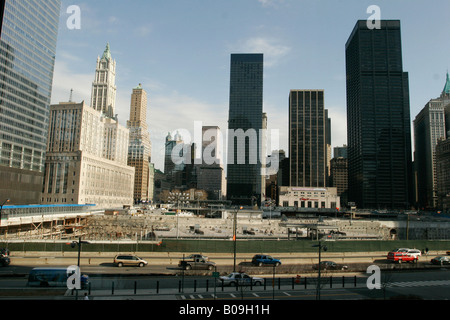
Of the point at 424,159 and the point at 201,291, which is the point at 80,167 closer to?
the point at 201,291

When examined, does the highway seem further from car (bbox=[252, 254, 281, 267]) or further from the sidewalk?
car (bbox=[252, 254, 281, 267])

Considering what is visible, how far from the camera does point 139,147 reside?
17412 cm

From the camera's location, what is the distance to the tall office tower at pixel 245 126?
6309 inches

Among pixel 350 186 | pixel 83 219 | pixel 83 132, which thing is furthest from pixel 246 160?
pixel 83 219

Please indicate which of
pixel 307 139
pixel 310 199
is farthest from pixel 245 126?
pixel 310 199

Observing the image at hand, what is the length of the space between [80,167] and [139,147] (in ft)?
329

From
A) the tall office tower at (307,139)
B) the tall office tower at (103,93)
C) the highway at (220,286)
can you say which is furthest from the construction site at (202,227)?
the tall office tower at (307,139)

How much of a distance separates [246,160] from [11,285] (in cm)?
15141

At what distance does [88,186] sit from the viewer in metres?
79.1

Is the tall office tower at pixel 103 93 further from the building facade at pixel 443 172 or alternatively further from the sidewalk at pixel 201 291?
the building facade at pixel 443 172

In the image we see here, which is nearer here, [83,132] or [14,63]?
[14,63]

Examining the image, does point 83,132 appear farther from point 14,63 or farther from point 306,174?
point 306,174

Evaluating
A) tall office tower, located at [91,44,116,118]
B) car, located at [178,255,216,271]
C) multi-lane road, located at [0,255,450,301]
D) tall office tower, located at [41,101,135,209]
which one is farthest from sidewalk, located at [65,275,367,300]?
tall office tower, located at [91,44,116,118]

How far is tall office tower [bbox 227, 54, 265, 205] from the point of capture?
526ft
